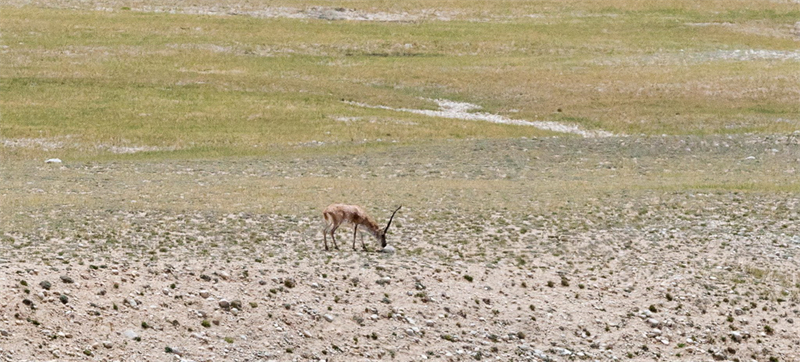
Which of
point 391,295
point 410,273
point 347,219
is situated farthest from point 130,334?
point 347,219

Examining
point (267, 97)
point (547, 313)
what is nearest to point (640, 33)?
point (267, 97)

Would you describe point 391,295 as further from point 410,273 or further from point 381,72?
point 381,72

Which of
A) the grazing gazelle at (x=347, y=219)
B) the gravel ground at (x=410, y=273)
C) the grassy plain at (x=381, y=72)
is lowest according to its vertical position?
the grassy plain at (x=381, y=72)

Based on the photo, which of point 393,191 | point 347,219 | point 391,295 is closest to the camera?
point 391,295

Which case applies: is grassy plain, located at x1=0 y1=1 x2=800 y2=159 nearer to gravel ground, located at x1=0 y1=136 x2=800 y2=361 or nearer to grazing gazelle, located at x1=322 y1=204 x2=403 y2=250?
gravel ground, located at x1=0 y1=136 x2=800 y2=361

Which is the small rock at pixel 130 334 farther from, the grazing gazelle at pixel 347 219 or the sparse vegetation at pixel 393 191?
the grazing gazelle at pixel 347 219

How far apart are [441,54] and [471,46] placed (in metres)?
2.90

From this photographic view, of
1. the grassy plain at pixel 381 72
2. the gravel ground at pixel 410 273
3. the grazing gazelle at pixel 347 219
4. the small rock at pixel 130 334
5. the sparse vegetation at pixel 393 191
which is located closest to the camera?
the small rock at pixel 130 334

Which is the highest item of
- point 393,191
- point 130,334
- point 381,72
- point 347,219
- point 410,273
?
point 130,334

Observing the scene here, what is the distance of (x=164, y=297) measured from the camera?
727 inches

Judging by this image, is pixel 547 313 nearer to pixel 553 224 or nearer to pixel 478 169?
pixel 553 224

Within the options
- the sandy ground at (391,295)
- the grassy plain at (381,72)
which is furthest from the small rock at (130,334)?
the grassy plain at (381,72)

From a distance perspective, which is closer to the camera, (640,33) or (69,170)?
(69,170)

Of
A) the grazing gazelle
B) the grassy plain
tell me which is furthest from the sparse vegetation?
the grazing gazelle
